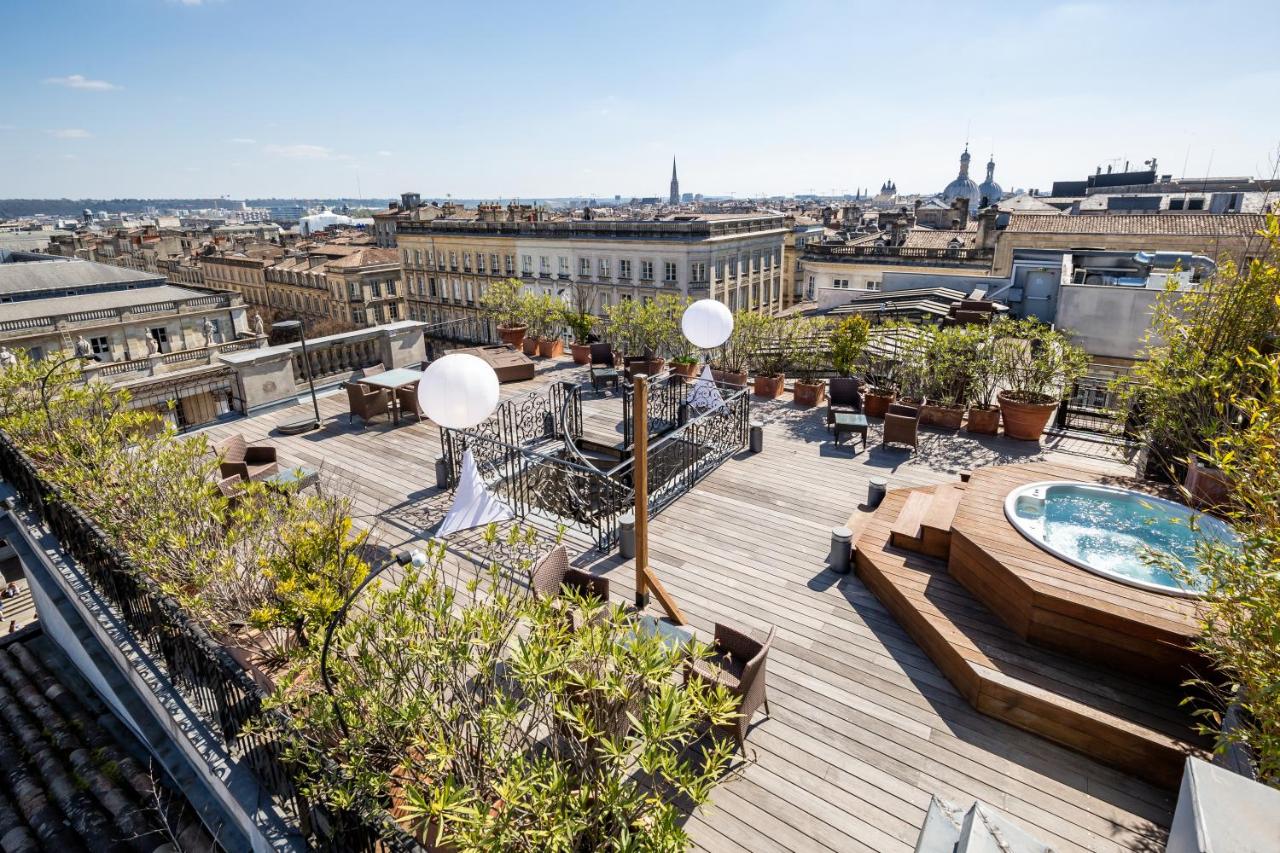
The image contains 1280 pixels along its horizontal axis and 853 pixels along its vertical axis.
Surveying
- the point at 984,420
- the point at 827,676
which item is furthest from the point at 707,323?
the point at 827,676

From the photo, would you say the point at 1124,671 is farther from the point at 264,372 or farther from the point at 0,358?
the point at 0,358

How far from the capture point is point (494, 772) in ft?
11.8

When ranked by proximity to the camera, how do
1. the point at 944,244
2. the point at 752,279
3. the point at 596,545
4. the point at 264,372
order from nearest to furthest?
the point at 596,545 < the point at 264,372 < the point at 944,244 < the point at 752,279

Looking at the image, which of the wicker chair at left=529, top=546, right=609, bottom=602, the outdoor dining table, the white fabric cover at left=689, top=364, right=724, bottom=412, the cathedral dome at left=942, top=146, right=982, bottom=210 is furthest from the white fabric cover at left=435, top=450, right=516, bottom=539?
the cathedral dome at left=942, top=146, right=982, bottom=210

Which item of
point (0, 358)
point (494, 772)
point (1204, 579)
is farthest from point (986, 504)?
point (0, 358)

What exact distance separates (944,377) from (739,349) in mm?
4300

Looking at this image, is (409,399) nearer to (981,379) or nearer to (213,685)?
(213,685)

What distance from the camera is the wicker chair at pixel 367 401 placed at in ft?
38.5

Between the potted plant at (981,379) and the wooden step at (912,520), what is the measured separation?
3402 mm

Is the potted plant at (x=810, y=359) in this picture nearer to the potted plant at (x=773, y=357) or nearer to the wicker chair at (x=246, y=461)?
the potted plant at (x=773, y=357)

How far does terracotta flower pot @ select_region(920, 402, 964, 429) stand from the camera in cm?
1119

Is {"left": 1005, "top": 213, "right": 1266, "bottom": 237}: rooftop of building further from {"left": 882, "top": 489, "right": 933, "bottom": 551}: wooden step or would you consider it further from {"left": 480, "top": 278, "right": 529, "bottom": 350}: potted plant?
{"left": 882, "top": 489, "right": 933, "bottom": 551}: wooden step

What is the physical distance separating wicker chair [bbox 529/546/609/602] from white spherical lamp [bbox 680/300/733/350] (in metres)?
5.63

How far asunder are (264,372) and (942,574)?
12.6 m
